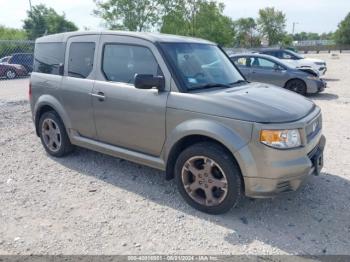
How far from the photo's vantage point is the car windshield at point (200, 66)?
4012 mm

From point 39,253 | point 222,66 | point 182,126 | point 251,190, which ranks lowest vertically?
point 39,253

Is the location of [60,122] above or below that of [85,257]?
above

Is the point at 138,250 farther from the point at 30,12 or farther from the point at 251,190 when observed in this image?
the point at 30,12

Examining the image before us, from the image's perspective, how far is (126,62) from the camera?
4375 mm

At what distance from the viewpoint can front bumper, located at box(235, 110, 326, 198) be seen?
334 cm

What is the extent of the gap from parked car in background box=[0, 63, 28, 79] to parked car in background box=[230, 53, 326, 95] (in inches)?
515

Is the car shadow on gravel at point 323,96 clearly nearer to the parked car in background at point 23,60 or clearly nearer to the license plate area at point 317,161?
the license plate area at point 317,161

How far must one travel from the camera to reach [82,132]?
4.93m

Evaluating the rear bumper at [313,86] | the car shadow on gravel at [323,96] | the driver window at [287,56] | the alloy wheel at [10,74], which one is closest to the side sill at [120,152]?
the car shadow on gravel at [323,96]

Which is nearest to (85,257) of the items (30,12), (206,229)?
(206,229)

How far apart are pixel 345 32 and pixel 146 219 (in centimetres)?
8998

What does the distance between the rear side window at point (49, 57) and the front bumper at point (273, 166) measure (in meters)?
3.19

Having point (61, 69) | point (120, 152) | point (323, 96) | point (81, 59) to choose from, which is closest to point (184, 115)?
point (120, 152)

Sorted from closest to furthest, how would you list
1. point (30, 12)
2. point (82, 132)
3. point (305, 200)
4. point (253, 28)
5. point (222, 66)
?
point (305, 200)
point (222, 66)
point (82, 132)
point (30, 12)
point (253, 28)
